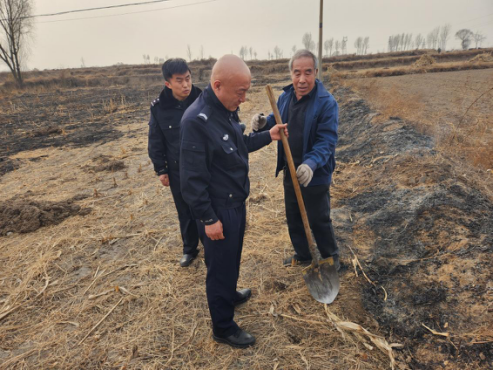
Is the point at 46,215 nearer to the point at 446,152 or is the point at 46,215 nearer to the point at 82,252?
the point at 82,252

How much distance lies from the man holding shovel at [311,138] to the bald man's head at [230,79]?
0.85m

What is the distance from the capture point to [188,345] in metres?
2.44

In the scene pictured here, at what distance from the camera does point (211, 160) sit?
6.38 feet

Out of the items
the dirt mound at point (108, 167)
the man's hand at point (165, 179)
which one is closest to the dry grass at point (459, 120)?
the man's hand at point (165, 179)

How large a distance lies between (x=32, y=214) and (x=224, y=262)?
417 cm

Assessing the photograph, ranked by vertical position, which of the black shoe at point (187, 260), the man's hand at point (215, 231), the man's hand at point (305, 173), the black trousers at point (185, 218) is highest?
the man's hand at point (305, 173)

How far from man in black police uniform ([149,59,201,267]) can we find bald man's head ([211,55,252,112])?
49.1 inches

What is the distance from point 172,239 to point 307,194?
2270mm

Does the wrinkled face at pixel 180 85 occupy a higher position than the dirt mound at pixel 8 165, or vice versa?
the wrinkled face at pixel 180 85

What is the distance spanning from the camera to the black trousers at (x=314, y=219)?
9.29 ft

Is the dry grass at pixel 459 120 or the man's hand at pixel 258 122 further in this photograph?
the dry grass at pixel 459 120

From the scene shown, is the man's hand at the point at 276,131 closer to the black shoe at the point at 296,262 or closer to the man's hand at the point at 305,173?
the man's hand at the point at 305,173

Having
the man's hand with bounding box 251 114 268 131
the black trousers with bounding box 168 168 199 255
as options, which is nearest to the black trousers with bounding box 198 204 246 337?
the man's hand with bounding box 251 114 268 131

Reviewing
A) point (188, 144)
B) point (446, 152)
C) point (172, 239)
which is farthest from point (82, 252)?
point (446, 152)
